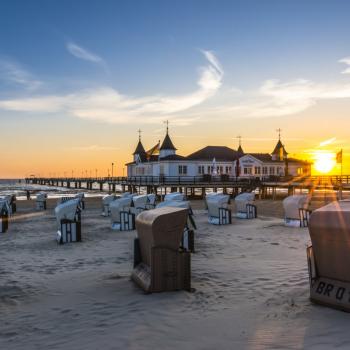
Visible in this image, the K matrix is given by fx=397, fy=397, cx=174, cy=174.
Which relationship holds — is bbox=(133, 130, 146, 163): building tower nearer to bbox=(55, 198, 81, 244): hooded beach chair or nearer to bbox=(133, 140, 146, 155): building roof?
bbox=(133, 140, 146, 155): building roof

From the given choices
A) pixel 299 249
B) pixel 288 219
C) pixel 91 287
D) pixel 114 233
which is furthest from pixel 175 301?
pixel 288 219

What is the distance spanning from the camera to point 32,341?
6.11 metres

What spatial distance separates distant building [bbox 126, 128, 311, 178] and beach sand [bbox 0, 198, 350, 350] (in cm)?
4140

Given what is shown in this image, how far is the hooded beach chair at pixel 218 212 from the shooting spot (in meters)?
21.1

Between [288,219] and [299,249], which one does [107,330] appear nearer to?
[299,249]

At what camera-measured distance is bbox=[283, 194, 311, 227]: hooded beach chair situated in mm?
19359

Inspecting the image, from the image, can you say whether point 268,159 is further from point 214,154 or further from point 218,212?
point 218,212

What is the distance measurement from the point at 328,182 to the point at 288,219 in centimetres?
3095

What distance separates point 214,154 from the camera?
58.9 meters

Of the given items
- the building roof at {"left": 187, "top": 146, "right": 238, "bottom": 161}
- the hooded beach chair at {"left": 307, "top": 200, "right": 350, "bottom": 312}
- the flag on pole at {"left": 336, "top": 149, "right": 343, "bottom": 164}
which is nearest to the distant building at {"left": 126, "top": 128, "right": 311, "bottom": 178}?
the building roof at {"left": 187, "top": 146, "right": 238, "bottom": 161}

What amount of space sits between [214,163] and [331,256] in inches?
1891

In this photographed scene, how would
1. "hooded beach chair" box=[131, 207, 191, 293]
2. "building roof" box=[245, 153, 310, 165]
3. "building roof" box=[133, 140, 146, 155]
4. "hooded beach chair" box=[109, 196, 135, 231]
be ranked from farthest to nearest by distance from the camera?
"building roof" box=[133, 140, 146, 155]
"building roof" box=[245, 153, 310, 165]
"hooded beach chair" box=[109, 196, 135, 231]
"hooded beach chair" box=[131, 207, 191, 293]


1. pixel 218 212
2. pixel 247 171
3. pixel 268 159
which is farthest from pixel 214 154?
pixel 218 212

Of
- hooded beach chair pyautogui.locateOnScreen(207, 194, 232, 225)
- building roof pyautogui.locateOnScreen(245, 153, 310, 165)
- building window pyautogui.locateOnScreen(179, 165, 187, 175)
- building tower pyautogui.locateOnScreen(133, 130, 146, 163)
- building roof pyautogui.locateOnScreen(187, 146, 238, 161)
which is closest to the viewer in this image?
hooded beach chair pyautogui.locateOnScreen(207, 194, 232, 225)
